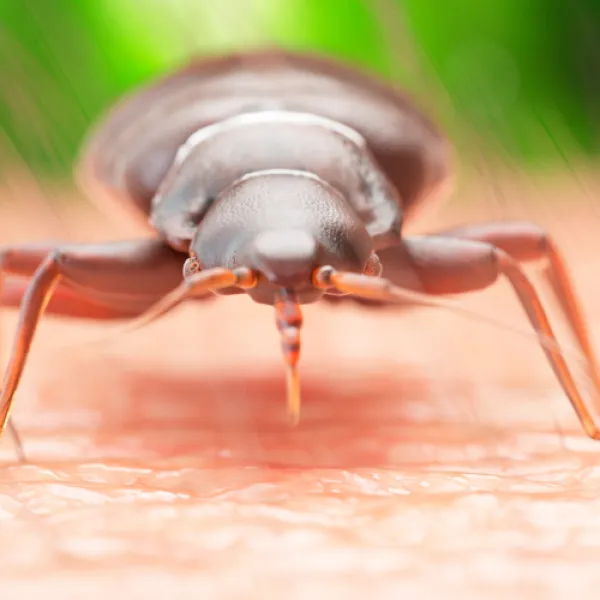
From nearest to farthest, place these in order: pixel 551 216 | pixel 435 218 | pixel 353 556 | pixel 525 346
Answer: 1. pixel 353 556
2. pixel 525 346
3. pixel 551 216
4. pixel 435 218

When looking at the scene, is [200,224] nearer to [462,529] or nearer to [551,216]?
[462,529]

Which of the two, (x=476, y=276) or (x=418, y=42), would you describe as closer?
(x=476, y=276)

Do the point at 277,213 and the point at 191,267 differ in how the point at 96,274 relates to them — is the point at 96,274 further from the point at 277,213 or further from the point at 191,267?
the point at 277,213

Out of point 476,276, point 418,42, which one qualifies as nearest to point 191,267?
point 476,276

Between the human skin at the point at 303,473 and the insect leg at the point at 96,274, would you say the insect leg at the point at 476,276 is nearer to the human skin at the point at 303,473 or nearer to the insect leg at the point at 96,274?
the human skin at the point at 303,473

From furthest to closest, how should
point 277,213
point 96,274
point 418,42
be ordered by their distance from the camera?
point 418,42 < point 96,274 < point 277,213

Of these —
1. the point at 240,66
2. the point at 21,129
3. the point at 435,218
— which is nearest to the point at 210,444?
the point at 240,66
